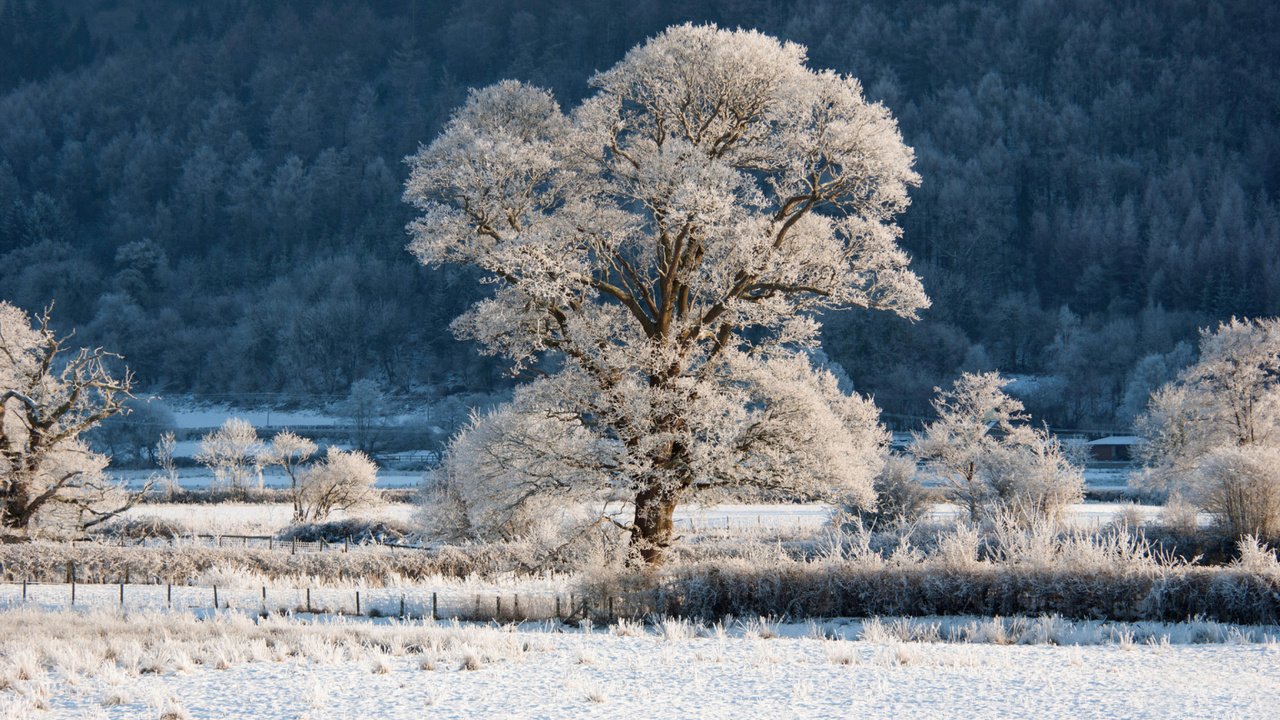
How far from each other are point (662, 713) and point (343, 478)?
40.1m

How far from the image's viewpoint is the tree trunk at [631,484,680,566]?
20.7 meters

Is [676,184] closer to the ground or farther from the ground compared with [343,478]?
farther from the ground

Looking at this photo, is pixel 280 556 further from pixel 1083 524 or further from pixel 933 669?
pixel 1083 524

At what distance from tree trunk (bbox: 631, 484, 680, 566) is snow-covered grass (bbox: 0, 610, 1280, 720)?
3.77 metres

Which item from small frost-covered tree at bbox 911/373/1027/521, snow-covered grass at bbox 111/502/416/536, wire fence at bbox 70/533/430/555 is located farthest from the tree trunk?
small frost-covered tree at bbox 911/373/1027/521

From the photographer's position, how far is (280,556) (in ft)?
87.7

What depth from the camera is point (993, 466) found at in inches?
1656

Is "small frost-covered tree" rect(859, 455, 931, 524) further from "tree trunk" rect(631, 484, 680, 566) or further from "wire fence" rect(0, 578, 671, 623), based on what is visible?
"wire fence" rect(0, 578, 671, 623)

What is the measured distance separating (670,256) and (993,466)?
981 inches

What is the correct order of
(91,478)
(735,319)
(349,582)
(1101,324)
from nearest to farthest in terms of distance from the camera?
(735,319), (349,582), (91,478), (1101,324)

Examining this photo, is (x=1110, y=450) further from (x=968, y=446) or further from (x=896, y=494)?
(x=896, y=494)

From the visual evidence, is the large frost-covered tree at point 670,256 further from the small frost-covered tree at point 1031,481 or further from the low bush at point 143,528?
the low bush at point 143,528

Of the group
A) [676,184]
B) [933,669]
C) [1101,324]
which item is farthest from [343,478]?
[1101,324]

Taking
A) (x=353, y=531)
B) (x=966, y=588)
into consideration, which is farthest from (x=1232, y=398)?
(x=353, y=531)
